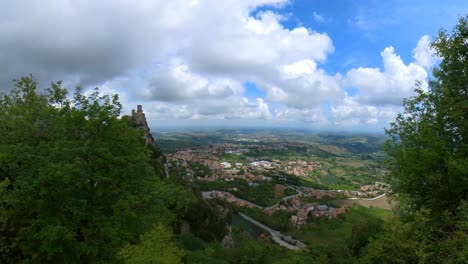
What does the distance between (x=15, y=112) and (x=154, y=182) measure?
9.26 meters

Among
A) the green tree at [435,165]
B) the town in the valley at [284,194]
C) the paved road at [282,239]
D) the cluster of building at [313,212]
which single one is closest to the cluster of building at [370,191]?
the town in the valley at [284,194]

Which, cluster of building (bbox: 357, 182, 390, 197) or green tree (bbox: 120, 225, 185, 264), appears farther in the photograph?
cluster of building (bbox: 357, 182, 390, 197)

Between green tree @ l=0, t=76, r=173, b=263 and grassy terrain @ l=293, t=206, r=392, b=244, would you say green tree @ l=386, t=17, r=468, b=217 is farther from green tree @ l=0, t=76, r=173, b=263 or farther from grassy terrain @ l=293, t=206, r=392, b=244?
grassy terrain @ l=293, t=206, r=392, b=244

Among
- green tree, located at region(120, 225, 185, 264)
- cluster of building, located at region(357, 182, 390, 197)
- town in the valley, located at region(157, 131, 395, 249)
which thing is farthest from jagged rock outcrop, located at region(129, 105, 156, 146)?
cluster of building, located at region(357, 182, 390, 197)

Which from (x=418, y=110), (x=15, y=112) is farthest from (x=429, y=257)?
(x=15, y=112)

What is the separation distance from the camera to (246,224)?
91250mm

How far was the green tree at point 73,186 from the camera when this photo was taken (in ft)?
46.2

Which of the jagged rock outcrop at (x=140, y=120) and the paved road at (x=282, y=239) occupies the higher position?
the jagged rock outcrop at (x=140, y=120)

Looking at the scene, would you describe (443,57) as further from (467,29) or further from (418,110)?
(418,110)

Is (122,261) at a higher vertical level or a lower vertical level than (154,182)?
lower

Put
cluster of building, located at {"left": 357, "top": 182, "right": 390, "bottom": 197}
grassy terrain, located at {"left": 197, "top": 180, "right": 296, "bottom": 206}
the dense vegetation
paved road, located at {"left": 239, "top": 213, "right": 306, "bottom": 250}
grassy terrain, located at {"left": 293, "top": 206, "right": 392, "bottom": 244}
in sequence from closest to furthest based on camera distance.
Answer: the dense vegetation, paved road, located at {"left": 239, "top": 213, "right": 306, "bottom": 250}, grassy terrain, located at {"left": 293, "top": 206, "right": 392, "bottom": 244}, grassy terrain, located at {"left": 197, "top": 180, "right": 296, "bottom": 206}, cluster of building, located at {"left": 357, "top": 182, "right": 390, "bottom": 197}

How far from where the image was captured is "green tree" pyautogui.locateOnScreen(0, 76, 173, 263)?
14.1 meters

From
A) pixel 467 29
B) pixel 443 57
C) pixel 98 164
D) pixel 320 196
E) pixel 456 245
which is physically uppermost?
pixel 467 29

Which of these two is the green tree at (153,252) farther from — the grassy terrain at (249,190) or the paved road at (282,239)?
the grassy terrain at (249,190)
